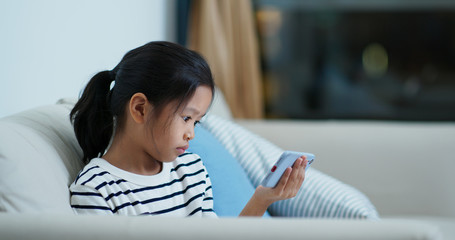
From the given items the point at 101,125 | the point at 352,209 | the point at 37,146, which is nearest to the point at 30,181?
the point at 37,146

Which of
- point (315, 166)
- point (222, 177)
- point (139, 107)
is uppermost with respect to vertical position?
point (139, 107)

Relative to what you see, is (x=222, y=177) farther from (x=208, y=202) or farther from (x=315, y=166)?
(x=315, y=166)

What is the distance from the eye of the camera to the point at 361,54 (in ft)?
11.8

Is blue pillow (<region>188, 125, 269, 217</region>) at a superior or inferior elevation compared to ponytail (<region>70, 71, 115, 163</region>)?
inferior

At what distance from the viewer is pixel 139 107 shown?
1.05 m

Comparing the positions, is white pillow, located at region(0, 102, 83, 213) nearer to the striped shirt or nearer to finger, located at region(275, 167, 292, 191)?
the striped shirt

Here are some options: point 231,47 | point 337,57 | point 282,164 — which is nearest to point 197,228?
point 282,164

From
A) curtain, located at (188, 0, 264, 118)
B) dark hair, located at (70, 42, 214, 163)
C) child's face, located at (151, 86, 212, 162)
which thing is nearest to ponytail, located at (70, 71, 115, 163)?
dark hair, located at (70, 42, 214, 163)

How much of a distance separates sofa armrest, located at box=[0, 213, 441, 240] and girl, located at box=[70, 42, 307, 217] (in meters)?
0.22

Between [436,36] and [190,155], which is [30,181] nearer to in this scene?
[190,155]

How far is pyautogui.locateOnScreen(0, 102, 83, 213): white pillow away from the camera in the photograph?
862mm

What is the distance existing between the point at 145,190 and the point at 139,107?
0.16 m

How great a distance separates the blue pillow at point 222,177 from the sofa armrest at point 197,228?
22.0 inches

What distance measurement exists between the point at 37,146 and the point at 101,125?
0.18m
